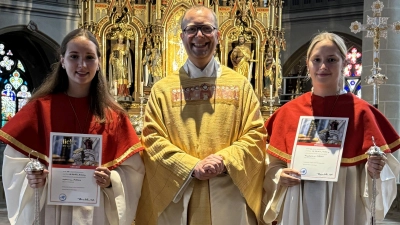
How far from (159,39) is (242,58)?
4.73 ft

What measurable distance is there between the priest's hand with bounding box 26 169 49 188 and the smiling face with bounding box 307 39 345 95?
1.56 m

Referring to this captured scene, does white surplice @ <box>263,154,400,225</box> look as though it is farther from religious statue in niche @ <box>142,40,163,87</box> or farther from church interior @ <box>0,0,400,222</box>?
religious statue in niche @ <box>142,40,163,87</box>

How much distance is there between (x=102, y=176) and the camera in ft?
10.2

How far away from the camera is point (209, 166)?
3119 millimetres

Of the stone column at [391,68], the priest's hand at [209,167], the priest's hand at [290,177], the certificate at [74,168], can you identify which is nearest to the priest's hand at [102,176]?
the certificate at [74,168]

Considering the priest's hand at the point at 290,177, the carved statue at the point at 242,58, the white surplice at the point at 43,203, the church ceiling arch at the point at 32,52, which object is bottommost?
the white surplice at the point at 43,203

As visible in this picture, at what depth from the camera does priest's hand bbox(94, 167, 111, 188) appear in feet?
10.2

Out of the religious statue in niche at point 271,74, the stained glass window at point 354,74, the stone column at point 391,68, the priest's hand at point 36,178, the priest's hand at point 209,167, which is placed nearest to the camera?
the priest's hand at point 36,178

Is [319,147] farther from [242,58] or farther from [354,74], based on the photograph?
[354,74]

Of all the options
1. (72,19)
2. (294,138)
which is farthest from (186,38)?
(72,19)

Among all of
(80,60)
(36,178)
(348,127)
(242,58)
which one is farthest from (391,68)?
(36,178)

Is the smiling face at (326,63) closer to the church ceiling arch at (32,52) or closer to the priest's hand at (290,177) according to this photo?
the priest's hand at (290,177)

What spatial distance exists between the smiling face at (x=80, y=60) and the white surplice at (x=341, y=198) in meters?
1.29

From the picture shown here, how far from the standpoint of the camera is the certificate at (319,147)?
3.15 m
